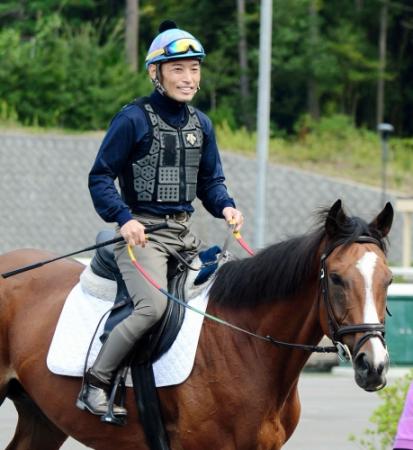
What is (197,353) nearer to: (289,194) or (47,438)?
(47,438)

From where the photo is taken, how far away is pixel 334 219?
19.8 ft

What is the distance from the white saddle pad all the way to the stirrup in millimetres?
197

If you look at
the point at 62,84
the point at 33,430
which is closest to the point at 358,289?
the point at 33,430

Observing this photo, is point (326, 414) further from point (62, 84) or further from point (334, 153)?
point (62, 84)

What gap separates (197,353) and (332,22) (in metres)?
46.0

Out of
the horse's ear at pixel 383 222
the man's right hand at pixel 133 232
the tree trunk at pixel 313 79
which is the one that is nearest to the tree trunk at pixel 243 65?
the tree trunk at pixel 313 79

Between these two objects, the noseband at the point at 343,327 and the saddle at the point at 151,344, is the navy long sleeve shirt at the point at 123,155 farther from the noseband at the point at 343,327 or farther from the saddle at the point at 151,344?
the noseband at the point at 343,327

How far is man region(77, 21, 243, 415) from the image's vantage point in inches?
253

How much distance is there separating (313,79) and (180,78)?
41916 mm

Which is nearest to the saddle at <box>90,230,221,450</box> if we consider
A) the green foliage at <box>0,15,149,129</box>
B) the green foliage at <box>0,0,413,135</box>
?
the green foliage at <box>0,15,149,129</box>

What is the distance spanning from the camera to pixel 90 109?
3494 cm

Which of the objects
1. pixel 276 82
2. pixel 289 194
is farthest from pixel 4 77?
pixel 276 82

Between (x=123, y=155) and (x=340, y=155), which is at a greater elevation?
(x=123, y=155)

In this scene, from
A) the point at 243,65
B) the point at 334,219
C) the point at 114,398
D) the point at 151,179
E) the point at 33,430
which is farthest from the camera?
the point at 243,65
